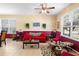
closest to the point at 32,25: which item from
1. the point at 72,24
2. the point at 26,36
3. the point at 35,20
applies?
the point at 26,36

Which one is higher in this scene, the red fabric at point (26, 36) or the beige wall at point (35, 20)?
the beige wall at point (35, 20)

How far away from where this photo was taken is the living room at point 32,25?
484cm

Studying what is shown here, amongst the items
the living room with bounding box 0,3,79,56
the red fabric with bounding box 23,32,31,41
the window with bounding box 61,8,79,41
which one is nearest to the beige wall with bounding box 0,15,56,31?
the living room with bounding box 0,3,79,56

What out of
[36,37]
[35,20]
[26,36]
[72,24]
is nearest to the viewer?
[72,24]

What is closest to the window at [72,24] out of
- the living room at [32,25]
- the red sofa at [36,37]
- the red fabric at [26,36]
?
the living room at [32,25]

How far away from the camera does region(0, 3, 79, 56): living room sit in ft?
15.9

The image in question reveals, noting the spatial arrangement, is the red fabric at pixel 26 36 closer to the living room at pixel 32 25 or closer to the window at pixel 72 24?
the living room at pixel 32 25

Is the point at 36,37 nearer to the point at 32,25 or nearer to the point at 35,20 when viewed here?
the point at 32,25

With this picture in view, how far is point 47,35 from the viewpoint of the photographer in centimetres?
707

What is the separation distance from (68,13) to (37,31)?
2.84m

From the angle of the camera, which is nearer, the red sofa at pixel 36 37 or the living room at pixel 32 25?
the living room at pixel 32 25

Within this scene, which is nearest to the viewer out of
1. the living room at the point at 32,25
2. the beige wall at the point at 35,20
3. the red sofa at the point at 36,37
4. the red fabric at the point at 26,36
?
the living room at the point at 32,25

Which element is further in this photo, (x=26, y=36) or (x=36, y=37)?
(x=26, y=36)

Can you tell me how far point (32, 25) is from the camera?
7.64 metres
